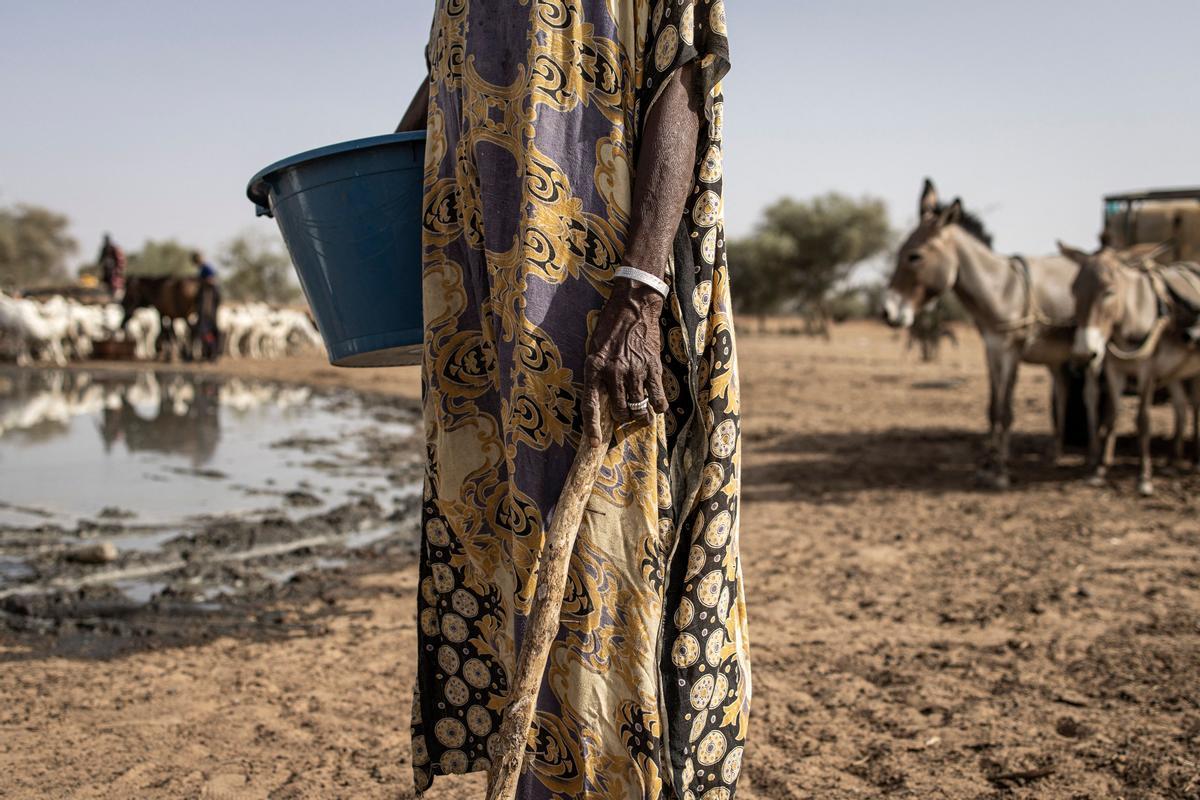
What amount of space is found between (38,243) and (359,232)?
60.1 meters

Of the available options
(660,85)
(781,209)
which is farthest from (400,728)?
(781,209)

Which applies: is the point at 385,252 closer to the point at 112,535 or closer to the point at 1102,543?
the point at 112,535

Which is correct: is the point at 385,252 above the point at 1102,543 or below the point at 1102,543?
above

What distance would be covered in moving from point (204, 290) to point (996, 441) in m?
18.3

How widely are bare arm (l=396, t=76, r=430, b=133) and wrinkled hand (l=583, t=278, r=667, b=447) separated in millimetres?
799

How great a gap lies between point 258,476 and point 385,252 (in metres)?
6.48

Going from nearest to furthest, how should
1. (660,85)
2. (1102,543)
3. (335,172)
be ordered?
(660,85)
(335,172)
(1102,543)

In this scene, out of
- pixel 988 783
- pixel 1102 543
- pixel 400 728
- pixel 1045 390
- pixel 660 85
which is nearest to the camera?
pixel 660 85

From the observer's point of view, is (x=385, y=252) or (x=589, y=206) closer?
(x=589, y=206)

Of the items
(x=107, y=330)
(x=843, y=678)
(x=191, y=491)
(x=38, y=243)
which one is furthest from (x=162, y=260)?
(x=843, y=678)

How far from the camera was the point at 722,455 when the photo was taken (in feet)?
5.38

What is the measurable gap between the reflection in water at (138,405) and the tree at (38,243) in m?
37.2

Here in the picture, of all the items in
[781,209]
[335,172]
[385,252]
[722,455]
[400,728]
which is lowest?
[400,728]

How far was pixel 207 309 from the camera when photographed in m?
21.2
